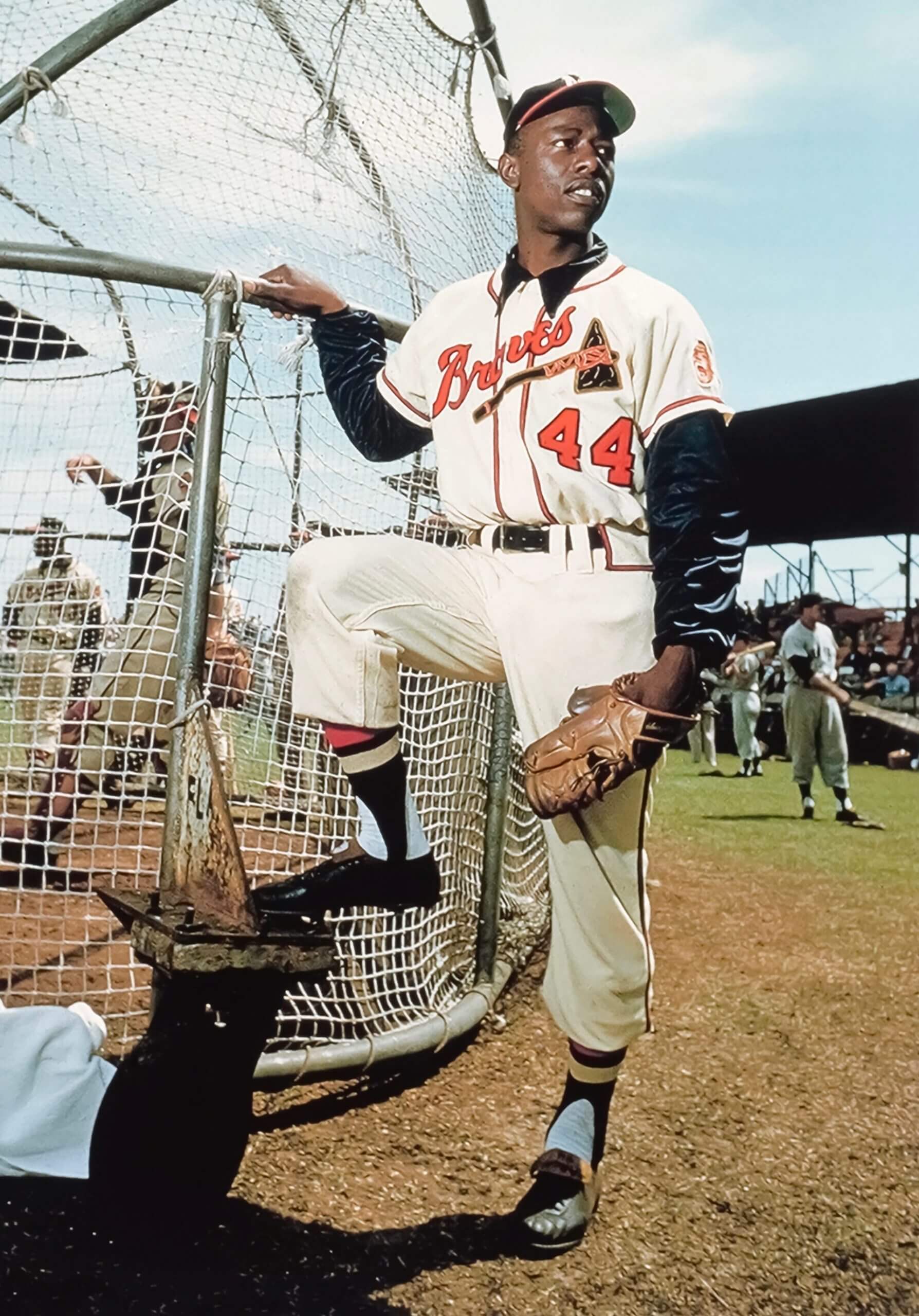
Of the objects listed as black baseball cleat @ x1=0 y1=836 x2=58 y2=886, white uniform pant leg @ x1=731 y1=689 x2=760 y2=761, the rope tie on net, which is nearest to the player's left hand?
the rope tie on net

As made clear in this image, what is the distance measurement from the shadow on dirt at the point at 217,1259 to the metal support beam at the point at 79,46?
2488mm

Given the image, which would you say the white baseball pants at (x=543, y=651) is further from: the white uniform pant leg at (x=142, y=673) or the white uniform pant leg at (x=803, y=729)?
the white uniform pant leg at (x=803, y=729)

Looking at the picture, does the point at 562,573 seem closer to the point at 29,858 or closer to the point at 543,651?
the point at 543,651

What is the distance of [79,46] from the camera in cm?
273

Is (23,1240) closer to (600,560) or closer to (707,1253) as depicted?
(707,1253)

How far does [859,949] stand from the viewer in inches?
182

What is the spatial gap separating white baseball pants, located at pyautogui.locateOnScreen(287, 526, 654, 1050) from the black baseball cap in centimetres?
81

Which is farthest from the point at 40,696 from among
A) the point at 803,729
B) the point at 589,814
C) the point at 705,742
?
the point at 705,742

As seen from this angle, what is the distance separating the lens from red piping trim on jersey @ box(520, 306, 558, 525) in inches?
81.4

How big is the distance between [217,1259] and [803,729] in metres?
8.49

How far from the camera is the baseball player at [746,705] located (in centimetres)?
1363

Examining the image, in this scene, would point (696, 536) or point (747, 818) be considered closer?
point (696, 536)

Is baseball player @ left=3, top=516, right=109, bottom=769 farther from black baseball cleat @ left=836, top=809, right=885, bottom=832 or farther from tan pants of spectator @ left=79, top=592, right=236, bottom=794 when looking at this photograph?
black baseball cleat @ left=836, top=809, right=885, bottom=832

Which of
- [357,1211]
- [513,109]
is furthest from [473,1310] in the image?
[513,109]
